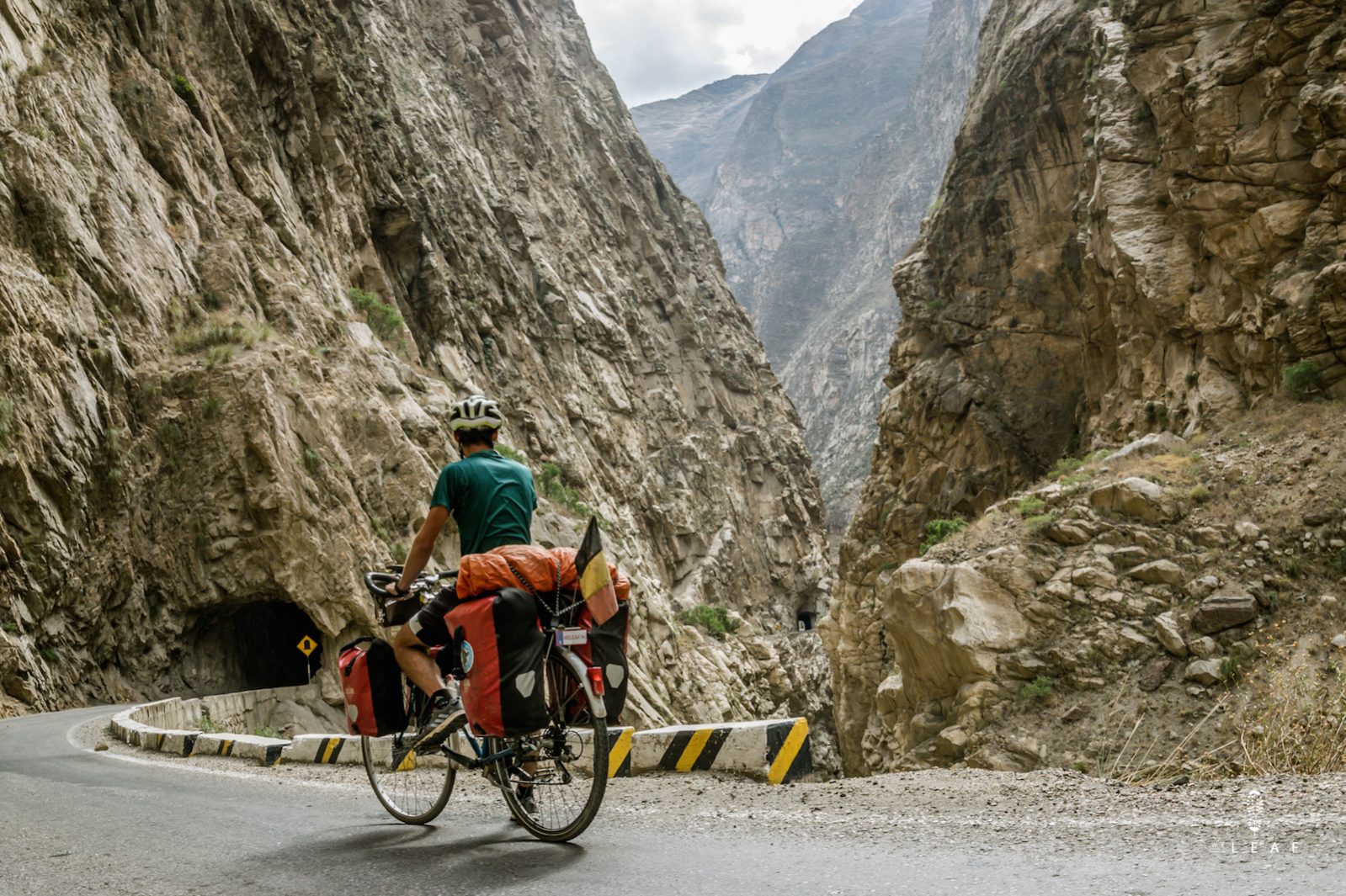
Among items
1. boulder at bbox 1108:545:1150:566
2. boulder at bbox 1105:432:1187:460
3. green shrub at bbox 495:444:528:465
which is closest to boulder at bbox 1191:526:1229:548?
boulder at bbox 1108:545:1150:566

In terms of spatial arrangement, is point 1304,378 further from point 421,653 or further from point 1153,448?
point 421,653

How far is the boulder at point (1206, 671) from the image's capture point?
9258mm

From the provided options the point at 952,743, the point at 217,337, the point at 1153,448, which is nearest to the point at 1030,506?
the point at 1153,448

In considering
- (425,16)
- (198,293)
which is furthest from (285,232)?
(425,16)

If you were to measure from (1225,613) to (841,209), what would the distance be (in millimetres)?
168846

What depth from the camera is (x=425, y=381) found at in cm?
3002

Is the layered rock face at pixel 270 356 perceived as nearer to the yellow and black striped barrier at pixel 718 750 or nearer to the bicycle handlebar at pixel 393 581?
the yellow and black striped barrier at pixel 718 750

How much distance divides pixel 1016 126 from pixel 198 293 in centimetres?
2177

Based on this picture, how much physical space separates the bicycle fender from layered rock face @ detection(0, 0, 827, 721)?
16.4 m

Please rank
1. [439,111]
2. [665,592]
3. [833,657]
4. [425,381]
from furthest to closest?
[439,111], [665,592], [425,381], [833,657]

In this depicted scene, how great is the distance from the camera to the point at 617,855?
368cm

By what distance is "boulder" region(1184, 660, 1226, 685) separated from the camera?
9258 mm

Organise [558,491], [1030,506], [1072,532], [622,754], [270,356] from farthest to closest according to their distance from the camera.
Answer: [558,491] → [270,356] → [1030,506] → [1072,532] → [622,754]

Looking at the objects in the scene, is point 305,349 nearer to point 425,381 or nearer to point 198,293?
point 198,293
